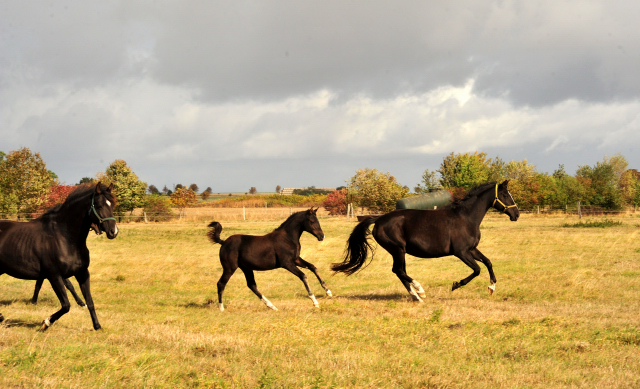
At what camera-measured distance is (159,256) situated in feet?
60.0

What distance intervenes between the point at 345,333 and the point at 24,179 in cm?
3881

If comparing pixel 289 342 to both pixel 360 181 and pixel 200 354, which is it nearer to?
pixel 200 354

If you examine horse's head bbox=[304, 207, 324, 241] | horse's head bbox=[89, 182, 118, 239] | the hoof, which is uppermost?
horse's head bbox=[89, 182, 118, 239]

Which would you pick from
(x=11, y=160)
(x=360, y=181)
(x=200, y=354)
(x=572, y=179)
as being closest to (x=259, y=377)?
(x=200, y=354)

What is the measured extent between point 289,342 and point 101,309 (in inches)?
201

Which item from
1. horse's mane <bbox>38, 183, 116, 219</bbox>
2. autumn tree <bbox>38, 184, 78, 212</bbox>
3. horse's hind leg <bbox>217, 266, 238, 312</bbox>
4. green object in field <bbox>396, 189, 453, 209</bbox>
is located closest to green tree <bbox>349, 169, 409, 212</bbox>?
green object in field <bbox>396, 189, 453, 209</bbox>

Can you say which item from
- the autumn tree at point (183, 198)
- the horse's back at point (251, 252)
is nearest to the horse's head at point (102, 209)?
the horse's back at point (251, 252)

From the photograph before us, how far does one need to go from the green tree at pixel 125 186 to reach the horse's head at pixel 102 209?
39.5 meters

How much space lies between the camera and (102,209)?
23.4ft

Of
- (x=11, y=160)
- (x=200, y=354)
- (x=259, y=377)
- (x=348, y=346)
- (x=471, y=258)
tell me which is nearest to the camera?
(x=259, y=377)

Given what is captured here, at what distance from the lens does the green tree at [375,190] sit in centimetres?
4472

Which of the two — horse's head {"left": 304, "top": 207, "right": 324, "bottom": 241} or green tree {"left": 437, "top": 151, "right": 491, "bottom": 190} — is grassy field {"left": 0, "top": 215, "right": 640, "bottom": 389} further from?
green tree {"left": 437, "top": 151, "right": 491, "bottom": 190}

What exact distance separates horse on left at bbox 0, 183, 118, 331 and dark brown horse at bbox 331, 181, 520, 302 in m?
5.88

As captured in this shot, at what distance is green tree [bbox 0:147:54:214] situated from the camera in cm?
3719
